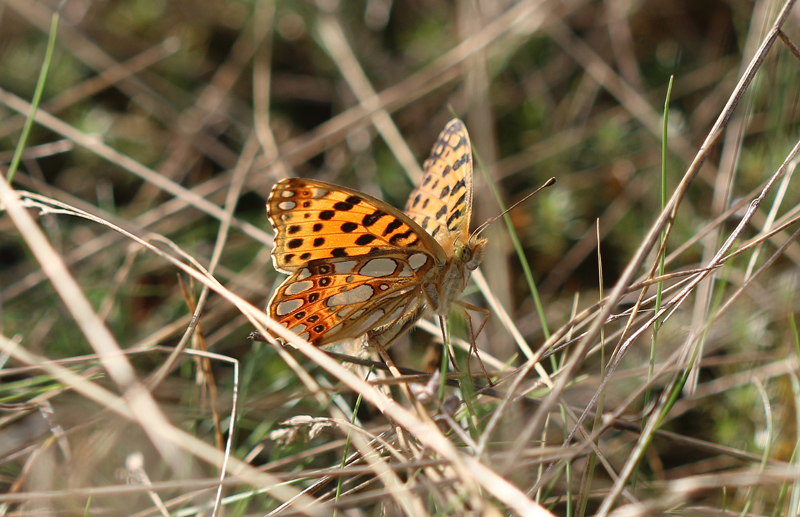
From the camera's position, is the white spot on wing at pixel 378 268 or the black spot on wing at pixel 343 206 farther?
the white spot on wing at pixel 378 268

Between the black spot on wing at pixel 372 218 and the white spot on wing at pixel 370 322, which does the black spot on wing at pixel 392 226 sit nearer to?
the black spot on wing at pixel 372 218

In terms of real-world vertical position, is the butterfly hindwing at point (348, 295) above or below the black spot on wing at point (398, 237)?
below

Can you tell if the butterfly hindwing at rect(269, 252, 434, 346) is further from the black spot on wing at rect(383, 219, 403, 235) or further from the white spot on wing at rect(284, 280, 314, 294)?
the black spot on wing at rect(383, 219, 403, 235)

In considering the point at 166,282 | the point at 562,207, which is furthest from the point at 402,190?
the point at 166,282

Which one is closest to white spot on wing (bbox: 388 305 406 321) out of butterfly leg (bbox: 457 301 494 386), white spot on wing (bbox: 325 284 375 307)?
white spot on wing (bbox: 325 284 375 307)

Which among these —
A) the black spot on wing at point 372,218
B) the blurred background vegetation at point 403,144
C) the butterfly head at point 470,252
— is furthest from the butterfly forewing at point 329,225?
the blurred background vegetation at point 403,144

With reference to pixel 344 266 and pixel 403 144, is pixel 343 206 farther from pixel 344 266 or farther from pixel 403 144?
pixel 403 144
